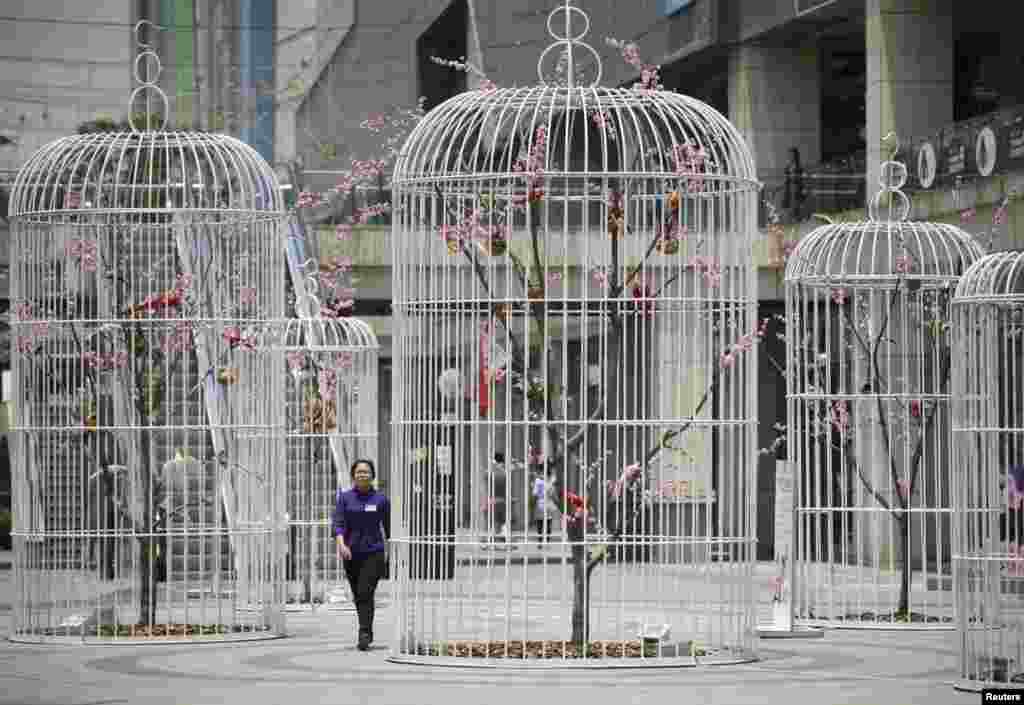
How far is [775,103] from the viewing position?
1390 inches

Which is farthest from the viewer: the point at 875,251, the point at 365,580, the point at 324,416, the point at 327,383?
the point at 327,383

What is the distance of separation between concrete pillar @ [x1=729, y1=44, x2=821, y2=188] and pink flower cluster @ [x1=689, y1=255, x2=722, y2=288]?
18.7 metres

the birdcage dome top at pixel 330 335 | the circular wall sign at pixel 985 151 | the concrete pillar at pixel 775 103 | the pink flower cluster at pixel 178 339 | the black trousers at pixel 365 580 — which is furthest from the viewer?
the concrete pillar at pixel 775 103

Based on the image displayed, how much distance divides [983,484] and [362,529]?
565 centimetres

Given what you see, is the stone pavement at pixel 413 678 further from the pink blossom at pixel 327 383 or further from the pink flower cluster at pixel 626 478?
the pink blossom at pixel 327 383

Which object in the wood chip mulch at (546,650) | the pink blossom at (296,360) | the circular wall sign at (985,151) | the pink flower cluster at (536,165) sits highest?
the circular wall sign at (985,151)

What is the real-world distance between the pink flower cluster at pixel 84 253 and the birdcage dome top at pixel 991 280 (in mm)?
7004

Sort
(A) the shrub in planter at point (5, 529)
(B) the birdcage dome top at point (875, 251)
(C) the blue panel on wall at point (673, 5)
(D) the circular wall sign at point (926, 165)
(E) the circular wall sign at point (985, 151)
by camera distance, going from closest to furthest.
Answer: (B) the birdcage dome top at point (875, 251) → (E) the circular wall sign at point (985, 151) → (D) the circular wall sign at point (926, 165) → (C) the blue panel on wall at point (673, 5) → (A) the shrub in planter at point (5, 529)

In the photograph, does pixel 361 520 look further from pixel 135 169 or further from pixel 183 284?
pixel 135 169

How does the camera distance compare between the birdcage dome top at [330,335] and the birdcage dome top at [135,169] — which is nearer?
the birdcage dome top at [135,169]

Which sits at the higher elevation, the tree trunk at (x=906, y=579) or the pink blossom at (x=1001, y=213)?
the pink blossom at (x=1001, y=213)

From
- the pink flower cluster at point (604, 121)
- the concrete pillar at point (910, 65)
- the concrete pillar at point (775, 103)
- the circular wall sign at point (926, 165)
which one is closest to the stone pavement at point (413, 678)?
the pink flower cluster at point (604, 121)

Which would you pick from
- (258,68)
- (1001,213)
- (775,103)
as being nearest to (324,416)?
(1001,213)

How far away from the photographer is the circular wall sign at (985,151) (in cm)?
2589
